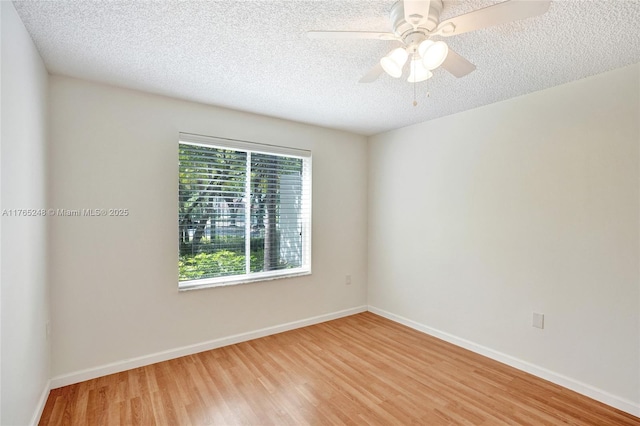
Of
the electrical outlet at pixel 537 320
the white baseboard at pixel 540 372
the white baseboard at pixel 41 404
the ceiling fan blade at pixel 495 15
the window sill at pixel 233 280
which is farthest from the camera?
the window sill at pixel 233 280

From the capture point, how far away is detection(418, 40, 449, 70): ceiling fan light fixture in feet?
4.66

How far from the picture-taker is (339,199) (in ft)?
13.3

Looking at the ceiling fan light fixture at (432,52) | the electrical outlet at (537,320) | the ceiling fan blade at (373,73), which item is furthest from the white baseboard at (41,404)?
the electrical outlet at (537,320)

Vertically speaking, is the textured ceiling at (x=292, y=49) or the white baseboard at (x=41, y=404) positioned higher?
the textured ceiling at (x=292, y=49)

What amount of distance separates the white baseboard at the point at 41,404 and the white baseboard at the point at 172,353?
0.28 feet

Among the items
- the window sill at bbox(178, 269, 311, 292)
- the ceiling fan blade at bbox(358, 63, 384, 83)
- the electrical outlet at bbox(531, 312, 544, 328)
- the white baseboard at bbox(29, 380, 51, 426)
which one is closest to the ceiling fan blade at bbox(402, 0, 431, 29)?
the ceiling fan blade at bbox(358, 63, 384, 83)

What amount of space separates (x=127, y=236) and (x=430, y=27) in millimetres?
2691

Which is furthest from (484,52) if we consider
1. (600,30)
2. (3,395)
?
(3,395)

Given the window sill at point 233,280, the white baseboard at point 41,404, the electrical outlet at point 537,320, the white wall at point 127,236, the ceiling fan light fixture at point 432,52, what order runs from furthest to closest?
the window sill at point 233,280 < the electrical outlet at point 537,320 < the white wall at point 127,236 < the white baseboard at point 41,404 < the ceiling fan light fixture at point 432,52

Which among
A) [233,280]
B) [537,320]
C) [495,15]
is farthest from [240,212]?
[537,320]

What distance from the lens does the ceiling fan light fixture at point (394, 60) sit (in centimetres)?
154

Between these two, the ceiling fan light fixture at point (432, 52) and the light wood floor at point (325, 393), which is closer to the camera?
the ceiling fan light fixture at point (432, 52)

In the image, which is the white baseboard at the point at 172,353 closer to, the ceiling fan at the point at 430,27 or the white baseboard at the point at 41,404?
the white baseboard at the point at 41,404

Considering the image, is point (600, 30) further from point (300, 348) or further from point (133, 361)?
point (133, 361)
